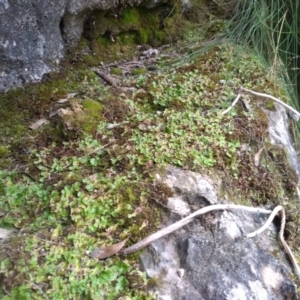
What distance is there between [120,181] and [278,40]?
5.59 feet

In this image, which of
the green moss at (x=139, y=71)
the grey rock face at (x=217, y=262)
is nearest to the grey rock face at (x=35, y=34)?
the green moss at (x=139, y=71)

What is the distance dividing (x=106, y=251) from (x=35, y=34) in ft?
4.78

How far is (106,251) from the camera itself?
1.56 meters

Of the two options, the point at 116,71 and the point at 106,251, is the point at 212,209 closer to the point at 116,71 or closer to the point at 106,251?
the point at 106,251

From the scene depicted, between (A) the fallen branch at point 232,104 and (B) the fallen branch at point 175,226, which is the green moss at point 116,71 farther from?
(B) the fallen branch at point 175,226

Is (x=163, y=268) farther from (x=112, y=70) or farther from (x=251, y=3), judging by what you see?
(x=251, y=3)

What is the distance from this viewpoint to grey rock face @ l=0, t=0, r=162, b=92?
90.2 inches

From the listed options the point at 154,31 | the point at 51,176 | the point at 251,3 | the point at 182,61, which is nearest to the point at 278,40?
the point at 251,3

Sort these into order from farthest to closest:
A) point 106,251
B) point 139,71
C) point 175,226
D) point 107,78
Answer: point 139,71 < point 107,78 < point 175,226 < point 106,251

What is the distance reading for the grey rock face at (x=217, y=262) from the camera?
1555 mm

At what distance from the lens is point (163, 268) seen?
1585 mm

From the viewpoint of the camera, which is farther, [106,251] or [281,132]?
[281,132]

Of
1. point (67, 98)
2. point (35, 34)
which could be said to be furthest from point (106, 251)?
point (35, 34)

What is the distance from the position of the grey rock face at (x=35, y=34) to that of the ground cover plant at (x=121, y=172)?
0.91 feet
